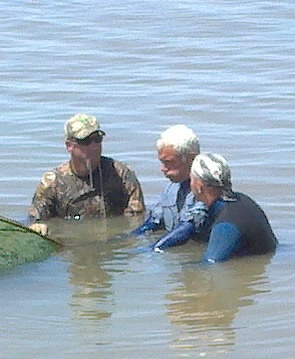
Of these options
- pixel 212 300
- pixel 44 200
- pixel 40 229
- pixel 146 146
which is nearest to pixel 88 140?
Answer: pixel 44 200

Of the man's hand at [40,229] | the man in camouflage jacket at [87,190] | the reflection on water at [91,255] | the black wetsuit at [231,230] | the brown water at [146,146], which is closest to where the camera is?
the brown water at [146,146]

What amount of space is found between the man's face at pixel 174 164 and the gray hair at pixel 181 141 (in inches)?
1.3

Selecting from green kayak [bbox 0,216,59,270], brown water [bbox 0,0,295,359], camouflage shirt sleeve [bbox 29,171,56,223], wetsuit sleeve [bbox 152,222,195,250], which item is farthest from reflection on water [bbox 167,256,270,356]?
camouflage shirt sleeve [bbox 29,171,56,223]

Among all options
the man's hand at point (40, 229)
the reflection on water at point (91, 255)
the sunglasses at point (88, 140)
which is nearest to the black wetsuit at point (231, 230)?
the reflection on water at point (91, 255)

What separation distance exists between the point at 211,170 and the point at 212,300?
2.87 feet

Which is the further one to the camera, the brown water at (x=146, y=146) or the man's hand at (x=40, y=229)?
the man's hand at (x=40, y=229)

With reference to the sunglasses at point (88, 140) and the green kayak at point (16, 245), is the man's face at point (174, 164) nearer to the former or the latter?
the sunglasses at point (88, 140)

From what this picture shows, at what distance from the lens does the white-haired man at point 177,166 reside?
9805mm

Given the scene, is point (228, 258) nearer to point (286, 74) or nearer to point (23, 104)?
point (23, 104)

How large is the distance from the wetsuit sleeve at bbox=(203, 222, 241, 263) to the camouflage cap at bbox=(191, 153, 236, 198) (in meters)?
0.28

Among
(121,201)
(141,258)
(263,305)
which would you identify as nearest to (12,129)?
(121,201)

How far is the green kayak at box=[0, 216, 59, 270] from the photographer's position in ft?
31.7

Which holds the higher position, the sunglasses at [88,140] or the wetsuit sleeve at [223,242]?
the sunglasses at [88,140]

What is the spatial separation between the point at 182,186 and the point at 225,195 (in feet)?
1.96
